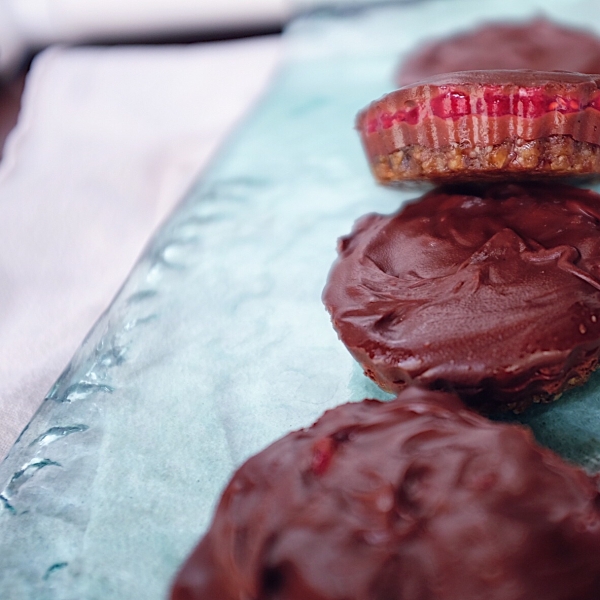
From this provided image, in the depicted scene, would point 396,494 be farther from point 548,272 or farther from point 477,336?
point 548,272

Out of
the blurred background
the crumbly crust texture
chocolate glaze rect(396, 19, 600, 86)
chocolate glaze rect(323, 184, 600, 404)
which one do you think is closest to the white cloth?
the blurred background

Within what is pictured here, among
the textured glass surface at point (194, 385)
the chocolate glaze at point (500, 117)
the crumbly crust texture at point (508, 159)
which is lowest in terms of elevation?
the textured glass surface at point (194, 385)

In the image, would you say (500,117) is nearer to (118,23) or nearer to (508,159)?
(508,159)

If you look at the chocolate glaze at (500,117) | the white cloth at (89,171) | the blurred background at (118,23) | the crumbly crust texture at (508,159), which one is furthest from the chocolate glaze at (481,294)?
the blurred background at (118,23)

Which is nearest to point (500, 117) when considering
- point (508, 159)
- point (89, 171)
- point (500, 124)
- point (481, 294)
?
point (500, 124)

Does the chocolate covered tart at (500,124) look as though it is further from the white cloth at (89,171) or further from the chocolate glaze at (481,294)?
the white cloth at (89,171)

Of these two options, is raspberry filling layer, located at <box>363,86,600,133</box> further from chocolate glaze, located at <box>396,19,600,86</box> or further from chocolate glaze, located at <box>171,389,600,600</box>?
chocolate glaze, located at <box>396,19,600,86</box>

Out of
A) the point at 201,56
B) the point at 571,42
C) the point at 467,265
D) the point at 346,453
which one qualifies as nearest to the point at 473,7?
the point at 571,42
